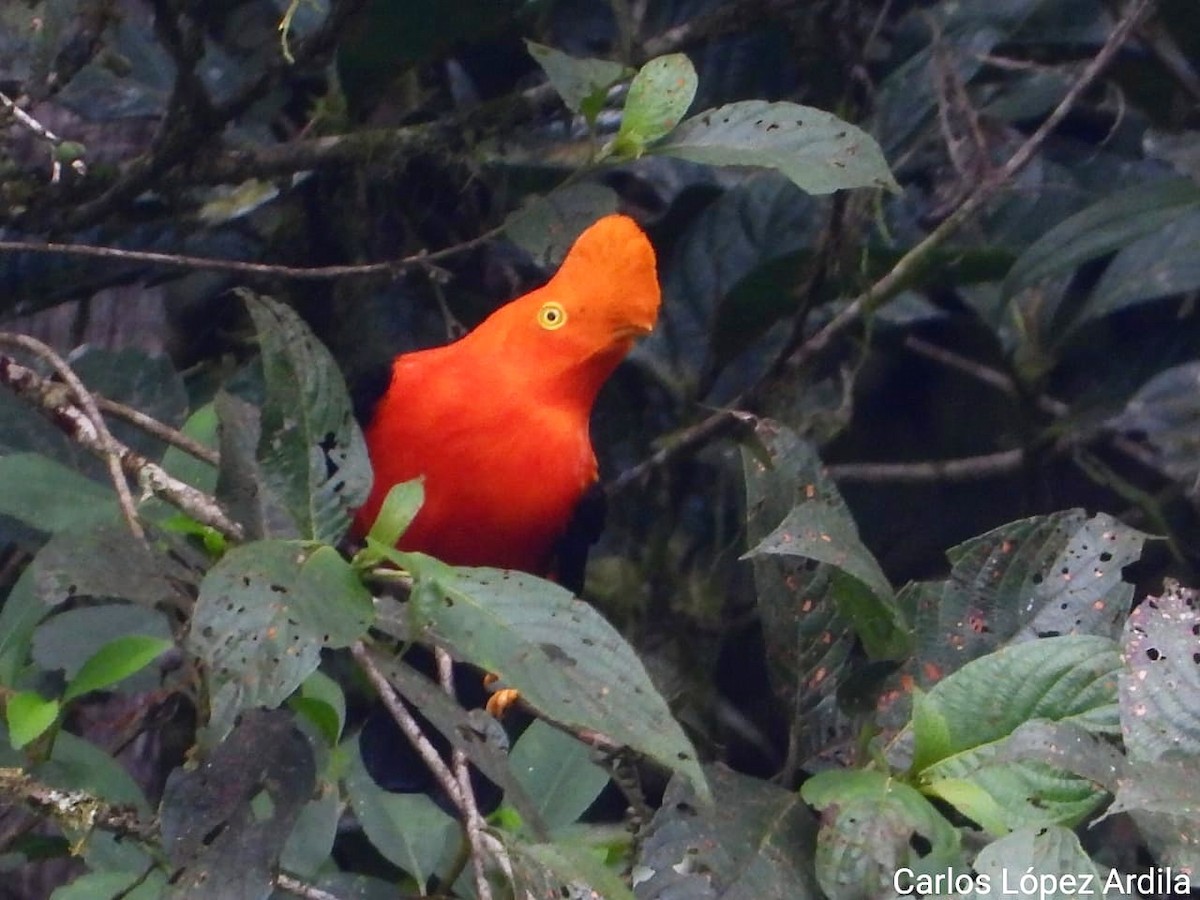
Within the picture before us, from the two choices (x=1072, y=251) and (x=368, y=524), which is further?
(x=1072, y=251)

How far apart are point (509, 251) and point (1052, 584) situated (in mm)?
1574

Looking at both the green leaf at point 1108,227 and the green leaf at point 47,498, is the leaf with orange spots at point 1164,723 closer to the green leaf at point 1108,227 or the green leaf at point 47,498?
the green leaf at point 47,498

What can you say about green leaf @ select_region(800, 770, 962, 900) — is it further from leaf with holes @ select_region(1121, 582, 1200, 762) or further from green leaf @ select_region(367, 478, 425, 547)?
green leaf @ select_region(367, 478, 425, 547)

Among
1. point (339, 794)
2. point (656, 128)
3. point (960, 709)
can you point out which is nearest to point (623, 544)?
point (339, 794)

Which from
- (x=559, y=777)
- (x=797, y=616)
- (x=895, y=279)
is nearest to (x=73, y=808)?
(x=559, y=777)

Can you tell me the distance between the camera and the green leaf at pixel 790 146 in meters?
1.58

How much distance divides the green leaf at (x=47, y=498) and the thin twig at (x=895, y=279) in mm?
1037

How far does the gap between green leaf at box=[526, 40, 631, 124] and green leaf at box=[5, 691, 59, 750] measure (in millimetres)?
896

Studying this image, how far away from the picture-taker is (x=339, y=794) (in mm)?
1888

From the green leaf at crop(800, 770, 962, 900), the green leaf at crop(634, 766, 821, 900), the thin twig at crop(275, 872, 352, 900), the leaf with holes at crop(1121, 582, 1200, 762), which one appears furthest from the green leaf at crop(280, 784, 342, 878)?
the leaf with holes at crop(1121, 582, 1200, 762)

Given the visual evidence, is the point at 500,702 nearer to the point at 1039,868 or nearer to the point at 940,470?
the point at 1039,868

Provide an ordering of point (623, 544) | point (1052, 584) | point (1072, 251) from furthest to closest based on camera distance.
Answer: point (623, 544), point (1072, 251), point (1052, 584)

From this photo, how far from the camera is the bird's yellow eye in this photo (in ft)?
6.94

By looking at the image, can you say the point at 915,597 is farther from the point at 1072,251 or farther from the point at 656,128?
the point at 1072,251
